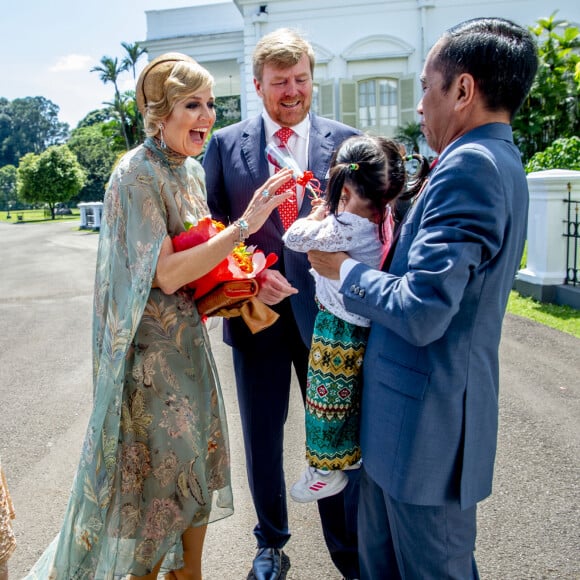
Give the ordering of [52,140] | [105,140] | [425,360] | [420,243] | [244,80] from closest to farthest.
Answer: [420,243], [425,360], [244,80], [105,140], [52,140]

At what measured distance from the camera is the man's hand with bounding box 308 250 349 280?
196 cm

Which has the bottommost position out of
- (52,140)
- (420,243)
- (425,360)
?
(425,360)

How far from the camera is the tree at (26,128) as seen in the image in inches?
5148

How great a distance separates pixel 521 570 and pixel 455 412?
1.57 metres

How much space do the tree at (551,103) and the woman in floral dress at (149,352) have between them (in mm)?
18148

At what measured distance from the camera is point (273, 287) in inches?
96.7

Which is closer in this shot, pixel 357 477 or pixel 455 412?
pixel 455 412

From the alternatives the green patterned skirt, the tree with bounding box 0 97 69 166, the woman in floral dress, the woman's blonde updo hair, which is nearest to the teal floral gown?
the woman in floral dress

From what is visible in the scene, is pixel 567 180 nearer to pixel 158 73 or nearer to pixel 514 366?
pixel 514 366

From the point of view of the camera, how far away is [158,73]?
2271mm

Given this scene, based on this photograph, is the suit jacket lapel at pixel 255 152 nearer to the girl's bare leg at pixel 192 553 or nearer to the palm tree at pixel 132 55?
the girl's bare leg at pixel 192 553

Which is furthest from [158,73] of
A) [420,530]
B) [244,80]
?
[244,80]

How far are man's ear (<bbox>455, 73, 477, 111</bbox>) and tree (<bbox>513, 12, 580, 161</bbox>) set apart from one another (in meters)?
18.4

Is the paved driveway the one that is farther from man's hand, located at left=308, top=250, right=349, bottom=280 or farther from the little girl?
man's hand, located at left=308, top=250, right=349, bottom=280
